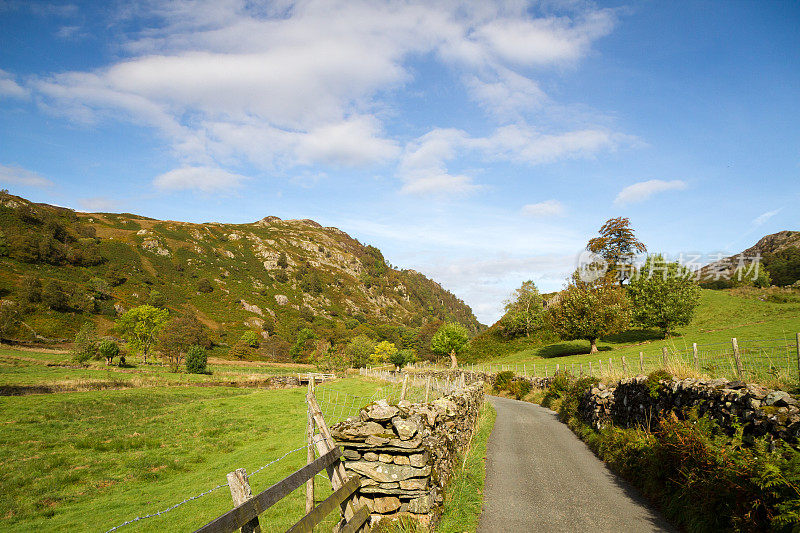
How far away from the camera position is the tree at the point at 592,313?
49.7m

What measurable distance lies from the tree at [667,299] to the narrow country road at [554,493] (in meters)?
39.8

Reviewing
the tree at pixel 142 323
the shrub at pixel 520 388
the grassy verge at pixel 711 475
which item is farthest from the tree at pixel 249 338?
the grassy verge at pixel 711 475

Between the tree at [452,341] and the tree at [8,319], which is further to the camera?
the tree at [452,341]

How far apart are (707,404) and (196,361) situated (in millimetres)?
59107

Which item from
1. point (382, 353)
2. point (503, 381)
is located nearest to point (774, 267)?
point (503, 381)

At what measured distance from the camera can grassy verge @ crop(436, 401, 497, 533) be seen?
791 cm

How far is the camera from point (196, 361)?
53.8 meters

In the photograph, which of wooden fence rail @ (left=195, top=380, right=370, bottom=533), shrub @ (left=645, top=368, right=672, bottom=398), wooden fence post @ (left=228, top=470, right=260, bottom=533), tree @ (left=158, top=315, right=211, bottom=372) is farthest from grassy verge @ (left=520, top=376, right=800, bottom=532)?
tree @ (left=158, top=315, right=211, bottom=372)

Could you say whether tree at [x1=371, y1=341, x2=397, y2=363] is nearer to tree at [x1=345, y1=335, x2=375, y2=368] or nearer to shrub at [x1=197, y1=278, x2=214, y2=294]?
tree at [x1=345, y1=335, x2=375, y2=368]

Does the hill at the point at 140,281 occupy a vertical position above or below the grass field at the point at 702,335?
above

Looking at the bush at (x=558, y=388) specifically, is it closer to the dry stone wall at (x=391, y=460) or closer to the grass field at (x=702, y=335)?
the grass field at (x=702, y=335)

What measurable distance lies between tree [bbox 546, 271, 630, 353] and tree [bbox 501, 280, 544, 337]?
52.8 ft

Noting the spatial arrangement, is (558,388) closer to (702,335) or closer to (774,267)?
(702,335)

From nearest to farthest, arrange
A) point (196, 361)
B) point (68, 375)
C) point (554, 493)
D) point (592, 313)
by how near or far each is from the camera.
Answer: point (554, 493) → point (68, 375) → point (592, 313) → point (196, 361)
